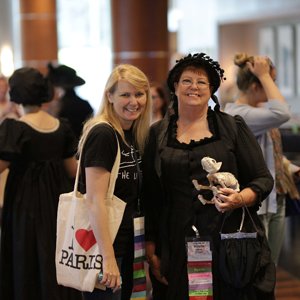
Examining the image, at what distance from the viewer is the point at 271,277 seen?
2.71 m

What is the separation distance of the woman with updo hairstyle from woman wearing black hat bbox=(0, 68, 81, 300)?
1.01 m

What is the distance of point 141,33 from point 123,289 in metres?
5.25

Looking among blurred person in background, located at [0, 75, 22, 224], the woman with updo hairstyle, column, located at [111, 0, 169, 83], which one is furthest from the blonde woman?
column, located at [111, 0, 169, 83]

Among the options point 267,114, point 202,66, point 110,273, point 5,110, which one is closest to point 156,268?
point 110,273

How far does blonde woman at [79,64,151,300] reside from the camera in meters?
2.59

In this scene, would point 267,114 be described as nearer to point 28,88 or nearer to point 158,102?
point 28,88

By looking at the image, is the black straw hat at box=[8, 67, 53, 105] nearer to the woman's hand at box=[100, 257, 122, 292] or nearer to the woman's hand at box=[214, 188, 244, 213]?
the woman's hand at box=[100, 257, 122, 292]

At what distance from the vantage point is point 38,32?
420 inches

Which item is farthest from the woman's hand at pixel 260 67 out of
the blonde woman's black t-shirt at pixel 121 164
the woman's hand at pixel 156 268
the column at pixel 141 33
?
the column at pixel 141 33

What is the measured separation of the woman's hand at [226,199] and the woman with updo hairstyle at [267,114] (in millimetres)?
920

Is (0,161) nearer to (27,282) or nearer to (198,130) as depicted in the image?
(27,282)

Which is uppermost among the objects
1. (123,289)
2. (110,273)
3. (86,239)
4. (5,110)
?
(5,110)

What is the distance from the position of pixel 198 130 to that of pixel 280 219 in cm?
111

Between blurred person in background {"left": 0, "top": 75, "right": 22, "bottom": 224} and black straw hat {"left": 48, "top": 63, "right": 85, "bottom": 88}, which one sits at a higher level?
black straw hat {"left": 48, "top": 63, "right": 85, "bottom": 88}
